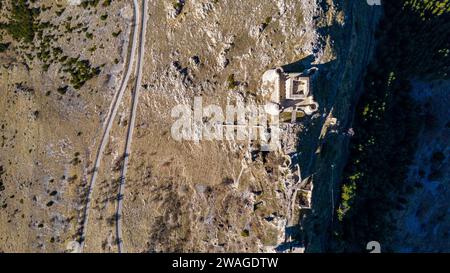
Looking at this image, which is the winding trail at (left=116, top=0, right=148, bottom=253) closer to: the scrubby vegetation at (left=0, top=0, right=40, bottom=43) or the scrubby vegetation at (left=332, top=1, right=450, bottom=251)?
the scrubby vegetation at (left=0, top=0, right=40, bottom=43)

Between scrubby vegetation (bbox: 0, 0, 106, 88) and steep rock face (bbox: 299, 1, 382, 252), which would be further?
scrubby vegetation (bbox: 0, 0, 106, 88)

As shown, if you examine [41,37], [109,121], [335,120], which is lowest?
[335,120]

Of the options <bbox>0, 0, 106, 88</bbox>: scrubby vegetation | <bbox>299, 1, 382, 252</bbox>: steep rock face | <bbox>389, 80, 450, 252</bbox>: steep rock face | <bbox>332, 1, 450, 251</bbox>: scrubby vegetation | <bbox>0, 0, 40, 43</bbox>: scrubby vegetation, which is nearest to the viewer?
<bbox>299, 1, 382, 252</bbox>: steep rock face

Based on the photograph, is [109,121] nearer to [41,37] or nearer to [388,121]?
[41,37]

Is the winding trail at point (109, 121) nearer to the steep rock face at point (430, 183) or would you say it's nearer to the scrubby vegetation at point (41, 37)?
the scrubby vegetation at point (41, 37)

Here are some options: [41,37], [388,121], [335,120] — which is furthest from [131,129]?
[388,121]

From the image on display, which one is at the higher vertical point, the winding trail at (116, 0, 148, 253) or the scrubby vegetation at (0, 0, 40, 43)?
the scrubby vegetation at (0, 0, 40, 43)

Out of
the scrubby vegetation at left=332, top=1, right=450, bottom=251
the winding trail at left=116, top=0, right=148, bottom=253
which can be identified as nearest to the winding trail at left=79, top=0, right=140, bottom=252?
the winding trail at left=116, top=0, right=148, bottom=253

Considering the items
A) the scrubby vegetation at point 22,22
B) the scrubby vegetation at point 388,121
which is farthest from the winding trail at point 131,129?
the scrubby vegetation at point 388,121

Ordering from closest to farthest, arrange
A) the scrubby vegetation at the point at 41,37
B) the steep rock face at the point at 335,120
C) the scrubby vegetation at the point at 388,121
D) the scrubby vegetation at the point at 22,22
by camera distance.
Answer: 1. the steep rock face at the point at 335,120
2. the scrubby vegetation at the point at 388,121
3. the scrubby vegetation at the point at 41,37
4. the scrubby vegetation at the point at 22,22
